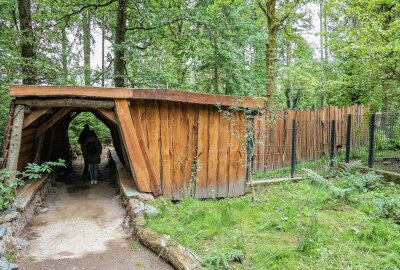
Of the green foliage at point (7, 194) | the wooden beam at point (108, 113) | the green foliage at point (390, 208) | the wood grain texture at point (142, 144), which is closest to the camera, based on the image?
the green foliage at point (7, 194)

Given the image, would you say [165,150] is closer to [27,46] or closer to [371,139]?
[371,139]

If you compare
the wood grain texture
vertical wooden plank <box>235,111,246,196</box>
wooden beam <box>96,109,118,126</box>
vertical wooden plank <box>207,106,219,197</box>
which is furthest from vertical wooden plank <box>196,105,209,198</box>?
wooden beam <box>96,109,118,126</box>

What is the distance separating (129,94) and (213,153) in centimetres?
269

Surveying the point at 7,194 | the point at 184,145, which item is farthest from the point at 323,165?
the point at 7,194

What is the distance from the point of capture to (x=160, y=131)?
7.30 m

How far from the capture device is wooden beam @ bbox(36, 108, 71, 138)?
24.7 ft

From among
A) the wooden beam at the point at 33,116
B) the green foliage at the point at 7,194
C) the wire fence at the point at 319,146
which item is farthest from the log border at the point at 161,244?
the wire fence at the point at 319,146

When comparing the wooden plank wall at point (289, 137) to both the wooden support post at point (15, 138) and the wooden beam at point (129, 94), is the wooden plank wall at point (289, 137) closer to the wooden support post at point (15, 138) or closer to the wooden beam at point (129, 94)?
the wooden beam at point (129, 94)

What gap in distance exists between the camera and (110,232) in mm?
5707

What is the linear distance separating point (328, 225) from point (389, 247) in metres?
0.90

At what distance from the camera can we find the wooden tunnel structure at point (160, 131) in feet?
20.2

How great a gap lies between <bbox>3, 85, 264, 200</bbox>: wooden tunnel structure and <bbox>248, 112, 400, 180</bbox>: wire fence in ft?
4.43

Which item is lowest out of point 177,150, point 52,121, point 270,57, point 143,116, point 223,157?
point 223,157

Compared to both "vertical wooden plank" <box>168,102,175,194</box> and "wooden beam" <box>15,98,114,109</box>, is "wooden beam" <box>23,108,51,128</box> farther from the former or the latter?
"vertical wooden plank" <box>168,102,175,194</box>
